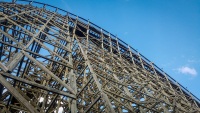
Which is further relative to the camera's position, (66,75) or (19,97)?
(66,75)

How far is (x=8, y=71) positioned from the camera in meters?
4.46

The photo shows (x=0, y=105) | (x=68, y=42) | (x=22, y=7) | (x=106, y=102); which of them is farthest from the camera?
(x=22, y=7)

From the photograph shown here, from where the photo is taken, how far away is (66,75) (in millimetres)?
7535

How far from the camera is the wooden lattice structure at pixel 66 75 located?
533 centimetres

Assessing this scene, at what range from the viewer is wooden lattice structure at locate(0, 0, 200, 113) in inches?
210

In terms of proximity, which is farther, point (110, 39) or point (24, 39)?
point (110, 39)

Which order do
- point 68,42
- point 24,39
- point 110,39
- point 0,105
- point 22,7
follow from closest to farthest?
1. point 0,105
2. point 68,42
3. point 24,39
4. point 22,7
5. point 110,39

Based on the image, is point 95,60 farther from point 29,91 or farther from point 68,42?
point 29,91

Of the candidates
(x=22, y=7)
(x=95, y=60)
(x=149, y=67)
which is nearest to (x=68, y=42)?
(x=95, y=60)

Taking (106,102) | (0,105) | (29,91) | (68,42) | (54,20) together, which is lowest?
(106,102)

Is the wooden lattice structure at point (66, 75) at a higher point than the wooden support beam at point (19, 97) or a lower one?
higher

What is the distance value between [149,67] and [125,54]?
2.09 meters

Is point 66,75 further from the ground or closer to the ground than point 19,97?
further from the ground

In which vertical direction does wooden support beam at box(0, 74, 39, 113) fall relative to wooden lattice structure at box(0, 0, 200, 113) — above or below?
below
